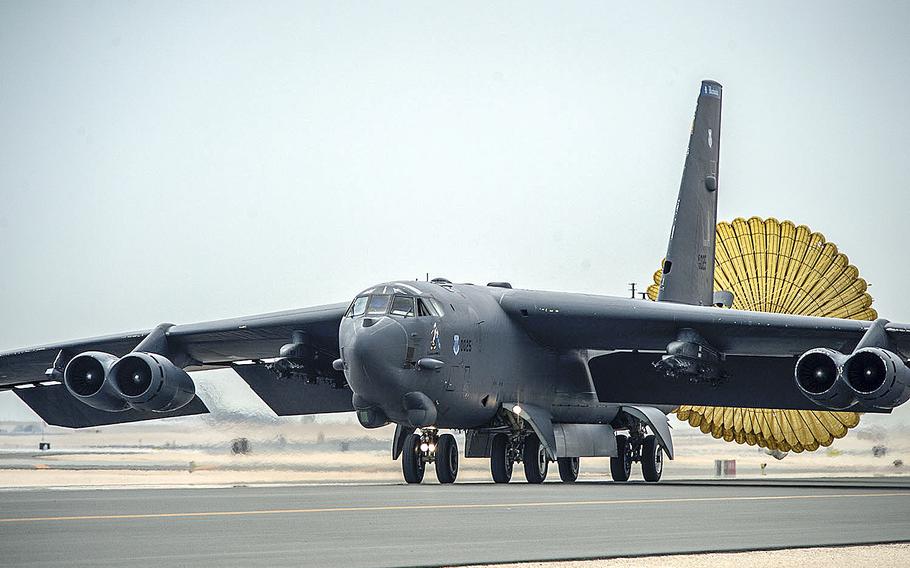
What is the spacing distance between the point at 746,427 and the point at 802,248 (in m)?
4.96

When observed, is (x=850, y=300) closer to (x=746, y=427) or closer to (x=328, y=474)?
(x=746, y=427)

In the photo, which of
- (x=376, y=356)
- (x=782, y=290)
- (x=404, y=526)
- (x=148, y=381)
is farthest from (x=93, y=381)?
(x=782, y=290)

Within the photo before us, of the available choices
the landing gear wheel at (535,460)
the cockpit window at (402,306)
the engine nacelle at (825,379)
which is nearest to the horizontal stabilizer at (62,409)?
the cockpit window at (402,306)

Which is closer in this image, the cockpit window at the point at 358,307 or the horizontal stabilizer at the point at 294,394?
the cockpit window at the point at 358,307

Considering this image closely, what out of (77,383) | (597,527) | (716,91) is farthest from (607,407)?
(597,527)

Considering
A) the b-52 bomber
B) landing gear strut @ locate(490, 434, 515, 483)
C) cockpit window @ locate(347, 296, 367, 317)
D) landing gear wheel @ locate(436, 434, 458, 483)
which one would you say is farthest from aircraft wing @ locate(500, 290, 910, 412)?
cockpit window @ locate(347, 296, 367, 317)

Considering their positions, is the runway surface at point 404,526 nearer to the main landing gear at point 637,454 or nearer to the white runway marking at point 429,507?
the white runway marking at point 429,507

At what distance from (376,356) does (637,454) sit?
8923 millimetres

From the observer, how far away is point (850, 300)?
89.4ft

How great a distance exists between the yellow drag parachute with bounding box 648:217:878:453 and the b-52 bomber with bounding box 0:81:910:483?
1917mm

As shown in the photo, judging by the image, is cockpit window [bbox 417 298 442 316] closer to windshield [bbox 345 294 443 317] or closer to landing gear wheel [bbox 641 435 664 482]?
windshield [bbox 345 294 443 317]

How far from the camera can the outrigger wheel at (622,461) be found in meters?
27.3

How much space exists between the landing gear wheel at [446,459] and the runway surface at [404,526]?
17.6ft

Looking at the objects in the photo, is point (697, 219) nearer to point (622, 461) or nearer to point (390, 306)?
point (622, 461)
